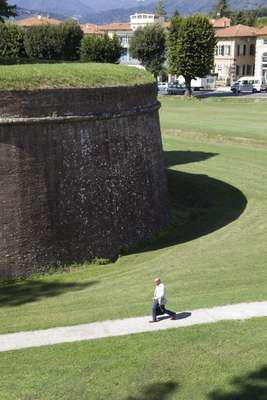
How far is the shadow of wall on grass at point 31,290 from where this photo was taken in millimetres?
14116

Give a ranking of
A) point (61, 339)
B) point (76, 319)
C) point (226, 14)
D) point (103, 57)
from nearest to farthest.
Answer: point (61, 339) < point (76, 319) < point (103, 57) < point (226, 14)

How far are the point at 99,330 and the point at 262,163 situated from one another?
63.5 ft

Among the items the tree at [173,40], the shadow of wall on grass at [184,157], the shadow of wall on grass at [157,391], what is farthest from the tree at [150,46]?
the shadow of wall on grass at [157,391]

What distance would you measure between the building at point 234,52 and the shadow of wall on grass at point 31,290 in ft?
251

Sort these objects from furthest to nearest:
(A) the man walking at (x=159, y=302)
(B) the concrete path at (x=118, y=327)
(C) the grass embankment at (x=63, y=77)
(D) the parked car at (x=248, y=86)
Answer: (D) the parked car at (x=248, y=86) < (C) the grass embankment at (x=63, y=77) < (A) the man walking at (x=159, y=302) < (B) the concrete path at (x=118, y=327)

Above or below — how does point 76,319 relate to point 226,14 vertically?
below

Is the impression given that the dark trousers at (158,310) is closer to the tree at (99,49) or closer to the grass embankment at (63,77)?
the grass embankment at (63,77)

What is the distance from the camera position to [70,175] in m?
16.1

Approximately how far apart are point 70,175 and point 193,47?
4754 cm

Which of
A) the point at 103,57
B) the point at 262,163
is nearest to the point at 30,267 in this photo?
the point at 262,163

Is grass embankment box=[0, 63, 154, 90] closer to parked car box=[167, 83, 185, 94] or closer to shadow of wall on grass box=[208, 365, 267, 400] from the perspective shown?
shadow of wall on grass box=[208, 365, 267, 400]

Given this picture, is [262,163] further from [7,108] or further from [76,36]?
[76,36]

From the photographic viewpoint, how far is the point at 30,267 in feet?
51.5

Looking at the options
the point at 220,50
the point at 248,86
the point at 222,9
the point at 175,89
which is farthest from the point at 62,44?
the point at 222,9
